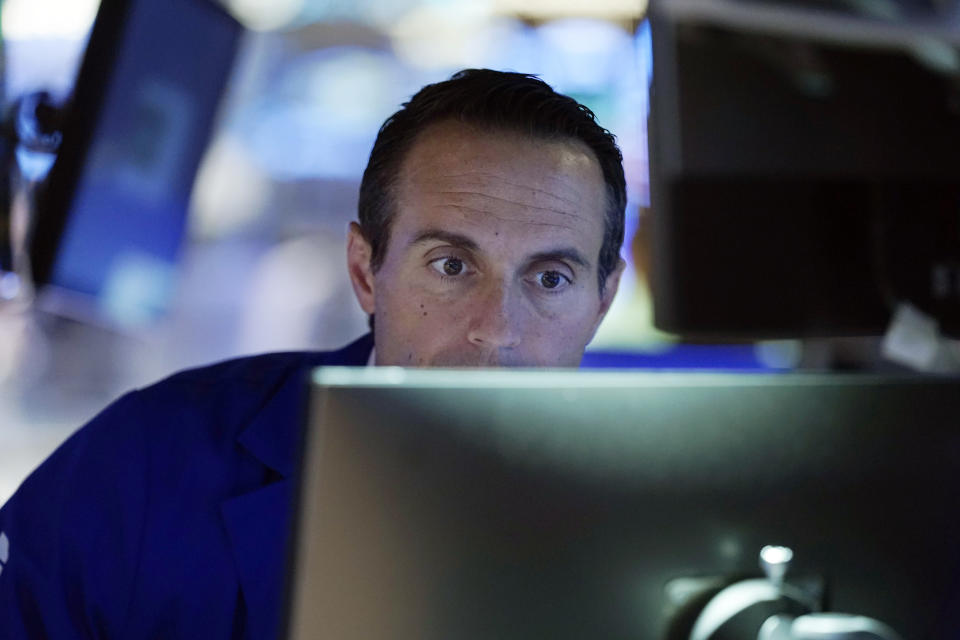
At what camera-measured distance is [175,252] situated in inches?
90.1

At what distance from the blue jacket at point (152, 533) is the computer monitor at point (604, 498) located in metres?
0.67

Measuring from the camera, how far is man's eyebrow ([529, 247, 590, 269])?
1.36m

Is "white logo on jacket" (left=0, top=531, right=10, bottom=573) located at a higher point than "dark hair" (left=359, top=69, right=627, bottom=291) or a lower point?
lower

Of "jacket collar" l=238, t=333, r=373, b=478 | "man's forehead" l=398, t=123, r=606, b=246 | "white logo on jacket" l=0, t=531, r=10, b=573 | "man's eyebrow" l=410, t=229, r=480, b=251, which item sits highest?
"man's forehead" l=398, t=123, r=606, b=246

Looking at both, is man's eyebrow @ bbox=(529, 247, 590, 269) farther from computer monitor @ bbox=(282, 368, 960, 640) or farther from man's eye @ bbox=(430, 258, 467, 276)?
computer monitor @ bbox=(282, 368, 960, 640)

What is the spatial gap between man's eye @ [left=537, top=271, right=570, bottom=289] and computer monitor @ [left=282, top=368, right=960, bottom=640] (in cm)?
74

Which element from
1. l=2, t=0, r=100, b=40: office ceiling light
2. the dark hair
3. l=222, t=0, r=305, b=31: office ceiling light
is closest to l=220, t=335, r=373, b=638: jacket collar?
the dark hair

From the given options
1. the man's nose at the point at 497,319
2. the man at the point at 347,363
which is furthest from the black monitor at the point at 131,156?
the man's nose at the point at 497,319

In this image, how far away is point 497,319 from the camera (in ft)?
4.23

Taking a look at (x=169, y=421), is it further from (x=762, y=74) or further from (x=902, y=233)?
(x=902, y=233)

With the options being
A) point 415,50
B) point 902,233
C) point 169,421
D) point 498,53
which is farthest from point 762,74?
point 415,50

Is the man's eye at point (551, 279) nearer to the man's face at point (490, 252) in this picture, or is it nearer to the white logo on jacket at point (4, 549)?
the man's face at point (490, 252)

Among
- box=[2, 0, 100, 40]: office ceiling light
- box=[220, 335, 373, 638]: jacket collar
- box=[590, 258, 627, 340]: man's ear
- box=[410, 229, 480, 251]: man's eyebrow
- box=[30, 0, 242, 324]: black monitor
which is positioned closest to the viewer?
box=[220, 335, 373, 638]: jacket collar

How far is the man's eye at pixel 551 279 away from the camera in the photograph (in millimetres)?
1363
